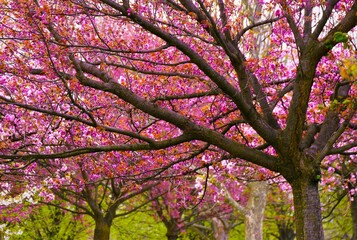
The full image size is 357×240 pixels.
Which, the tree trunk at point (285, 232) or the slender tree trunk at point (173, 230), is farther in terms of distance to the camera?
Result: the tree trunk at point (285, 232)

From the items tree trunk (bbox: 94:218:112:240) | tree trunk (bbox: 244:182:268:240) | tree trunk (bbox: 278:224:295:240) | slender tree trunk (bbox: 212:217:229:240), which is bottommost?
tree trunk (bbox: 94:218:112:240)

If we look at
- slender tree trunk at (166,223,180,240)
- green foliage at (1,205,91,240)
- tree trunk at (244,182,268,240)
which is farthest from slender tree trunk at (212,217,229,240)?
green foliage at (1,205,91,240)

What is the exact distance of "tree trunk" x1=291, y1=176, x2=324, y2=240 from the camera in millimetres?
6543

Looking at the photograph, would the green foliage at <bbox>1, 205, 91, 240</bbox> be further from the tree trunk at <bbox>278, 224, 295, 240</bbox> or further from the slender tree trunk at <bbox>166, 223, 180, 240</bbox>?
the tree trunk at <bbox>278, 224, 295, 240</bbox>

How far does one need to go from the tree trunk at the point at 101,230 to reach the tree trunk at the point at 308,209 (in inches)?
354

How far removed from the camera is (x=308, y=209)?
661 cm

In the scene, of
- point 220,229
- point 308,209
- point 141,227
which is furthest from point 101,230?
point 141,227

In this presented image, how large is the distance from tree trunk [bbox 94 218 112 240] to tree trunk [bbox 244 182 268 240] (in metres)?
4.67

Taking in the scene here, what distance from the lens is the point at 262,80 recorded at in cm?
852

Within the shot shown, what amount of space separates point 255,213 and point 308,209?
32.0 feet

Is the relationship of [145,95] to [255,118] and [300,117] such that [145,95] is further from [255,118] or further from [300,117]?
[300,117]

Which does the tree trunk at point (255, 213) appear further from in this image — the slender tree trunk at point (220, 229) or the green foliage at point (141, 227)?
the green foliage at point (141, 227)

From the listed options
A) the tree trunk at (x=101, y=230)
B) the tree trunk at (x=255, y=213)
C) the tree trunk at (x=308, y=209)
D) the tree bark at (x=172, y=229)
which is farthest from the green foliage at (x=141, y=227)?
the tree trunk at (x=308, y=209)

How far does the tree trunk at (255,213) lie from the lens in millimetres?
15889
